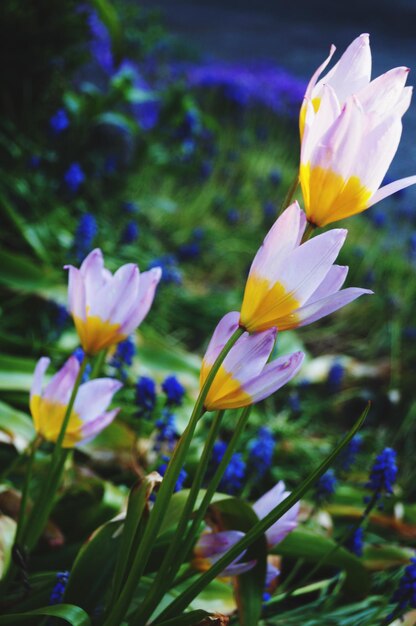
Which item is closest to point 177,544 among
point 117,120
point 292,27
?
point 117,120

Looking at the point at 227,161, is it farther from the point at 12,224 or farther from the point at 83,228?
the point at 83,228

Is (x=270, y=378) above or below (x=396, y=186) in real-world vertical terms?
below

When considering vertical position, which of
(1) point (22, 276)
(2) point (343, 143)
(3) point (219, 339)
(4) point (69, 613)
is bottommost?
(4) point (69, 613)

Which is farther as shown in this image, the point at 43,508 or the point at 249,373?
the point at 43,508

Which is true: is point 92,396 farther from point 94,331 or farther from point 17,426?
point 17,426

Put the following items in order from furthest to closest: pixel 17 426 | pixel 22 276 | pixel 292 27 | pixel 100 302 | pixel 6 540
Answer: pixel 292 27
pixel 22 276
pixel 17 426
pixel 6 540
pixel 100 302

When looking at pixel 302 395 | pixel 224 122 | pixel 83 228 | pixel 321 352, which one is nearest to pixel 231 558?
pixel 83 228

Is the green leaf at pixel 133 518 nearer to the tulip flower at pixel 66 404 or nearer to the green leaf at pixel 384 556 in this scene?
the tulip flower at pixel 66 404
